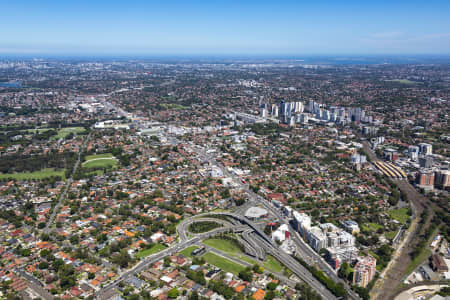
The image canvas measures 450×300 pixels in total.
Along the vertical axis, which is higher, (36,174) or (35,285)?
(36,174)

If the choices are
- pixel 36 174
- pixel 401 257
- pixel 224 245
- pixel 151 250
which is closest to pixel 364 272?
pixel 401 257

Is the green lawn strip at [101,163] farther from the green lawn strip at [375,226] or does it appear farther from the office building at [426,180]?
the office building at [426,180]

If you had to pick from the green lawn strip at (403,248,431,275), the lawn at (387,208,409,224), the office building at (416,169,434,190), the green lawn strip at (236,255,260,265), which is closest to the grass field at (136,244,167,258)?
the green lawn strip at (236,255,260,265)

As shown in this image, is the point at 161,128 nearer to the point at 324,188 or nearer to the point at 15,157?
the point at 15,157

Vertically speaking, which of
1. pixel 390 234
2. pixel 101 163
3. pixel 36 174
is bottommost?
pixel 390 234

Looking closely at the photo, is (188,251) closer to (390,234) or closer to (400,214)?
Result: (390,234)

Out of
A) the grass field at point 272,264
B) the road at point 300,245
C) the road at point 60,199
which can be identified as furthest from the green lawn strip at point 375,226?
the road at point 60,199

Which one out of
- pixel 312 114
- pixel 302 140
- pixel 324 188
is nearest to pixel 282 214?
pixel 324 188
